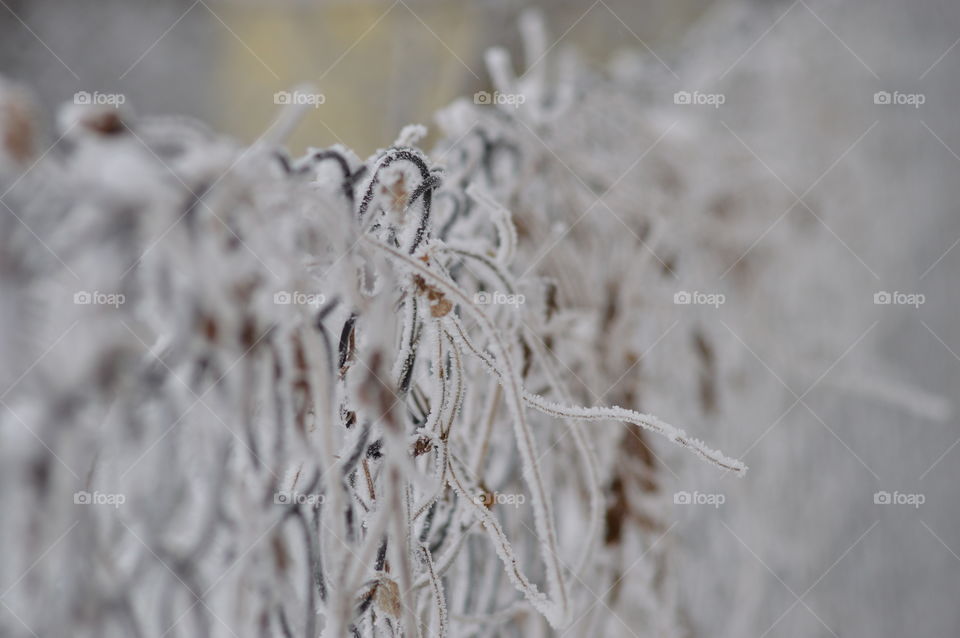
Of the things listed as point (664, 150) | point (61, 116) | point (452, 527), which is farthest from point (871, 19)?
point (61, 116)

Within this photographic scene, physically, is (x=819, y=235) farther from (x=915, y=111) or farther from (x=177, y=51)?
(x=177, y=51)

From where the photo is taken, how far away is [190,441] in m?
0.26

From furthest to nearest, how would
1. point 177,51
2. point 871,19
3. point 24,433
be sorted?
1. point 177,51
2. point 871,19
3. point 24,433

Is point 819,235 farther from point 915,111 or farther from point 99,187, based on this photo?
point 99,187

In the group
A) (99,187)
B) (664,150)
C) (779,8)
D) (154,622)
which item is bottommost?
(154,622)

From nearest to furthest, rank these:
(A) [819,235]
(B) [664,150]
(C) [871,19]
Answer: (B) [664,150]
(A) [819,235]
(C) [871,19]

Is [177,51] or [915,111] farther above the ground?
[177,51]

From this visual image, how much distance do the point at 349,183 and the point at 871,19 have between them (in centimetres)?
145

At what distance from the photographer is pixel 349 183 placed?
299 mm

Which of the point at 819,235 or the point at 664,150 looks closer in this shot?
the point at 664,150

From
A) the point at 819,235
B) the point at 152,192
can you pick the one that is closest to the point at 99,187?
Answer: the point at 152,192

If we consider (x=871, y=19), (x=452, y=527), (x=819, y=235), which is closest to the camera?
(x=452, y=527)

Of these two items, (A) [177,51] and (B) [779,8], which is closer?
(B) [779,8]

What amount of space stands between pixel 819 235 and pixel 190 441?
4.21 ft
